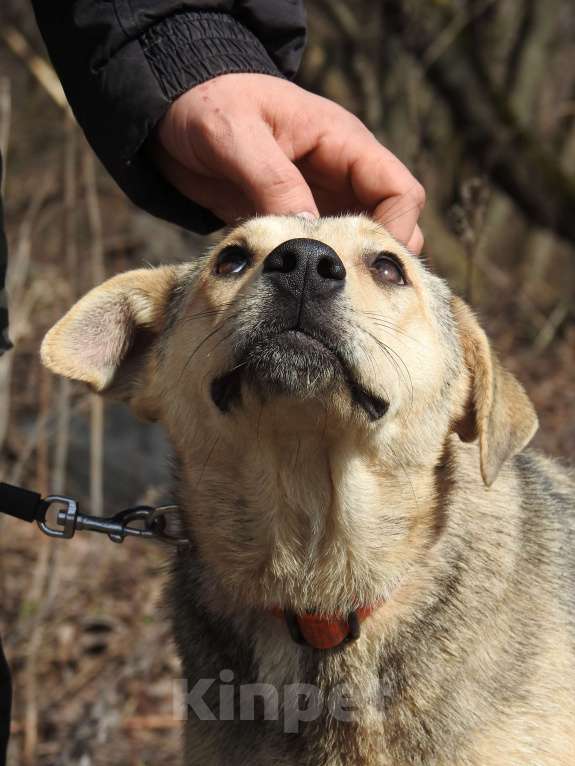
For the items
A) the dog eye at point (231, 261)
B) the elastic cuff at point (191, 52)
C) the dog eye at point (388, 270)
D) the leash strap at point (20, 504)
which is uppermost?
the elastic cuff at point (191, 52)

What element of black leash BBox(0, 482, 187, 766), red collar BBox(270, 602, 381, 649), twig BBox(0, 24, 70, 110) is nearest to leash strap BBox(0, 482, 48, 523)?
black leash BBox(0, 482, 187, 766)

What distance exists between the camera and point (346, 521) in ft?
10.3

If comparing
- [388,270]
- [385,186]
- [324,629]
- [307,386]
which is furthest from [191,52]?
[324,629]

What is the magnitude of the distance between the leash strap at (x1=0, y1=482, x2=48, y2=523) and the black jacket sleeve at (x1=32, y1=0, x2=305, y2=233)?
1.14 meters

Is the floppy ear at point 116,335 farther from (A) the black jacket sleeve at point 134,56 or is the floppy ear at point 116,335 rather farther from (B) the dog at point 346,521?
(A) the black jacket sleeve at point 134,56

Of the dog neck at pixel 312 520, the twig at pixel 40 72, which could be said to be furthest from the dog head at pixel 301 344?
the twig at pixel 40 72

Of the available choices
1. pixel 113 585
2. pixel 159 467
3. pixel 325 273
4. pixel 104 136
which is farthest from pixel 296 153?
pixel 159 467

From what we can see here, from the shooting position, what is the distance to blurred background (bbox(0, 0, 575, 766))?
504 centimetres

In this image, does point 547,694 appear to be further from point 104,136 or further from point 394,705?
point 104,136

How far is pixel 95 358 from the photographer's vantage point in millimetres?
3441

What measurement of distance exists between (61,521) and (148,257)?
20.1 feet

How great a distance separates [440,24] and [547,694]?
8.11 metres

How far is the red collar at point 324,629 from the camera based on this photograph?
121 inches

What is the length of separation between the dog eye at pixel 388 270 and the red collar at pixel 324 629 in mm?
1062
